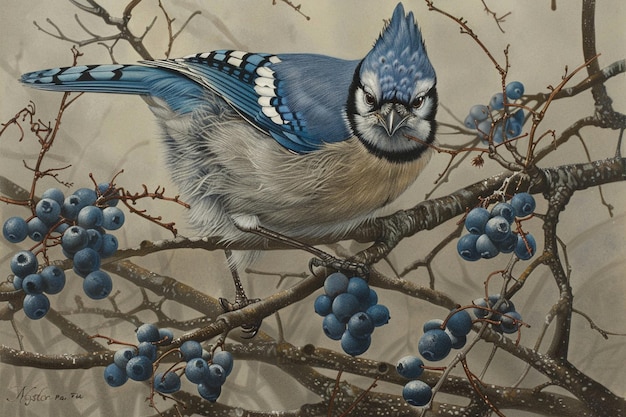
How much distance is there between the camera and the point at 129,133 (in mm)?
1516

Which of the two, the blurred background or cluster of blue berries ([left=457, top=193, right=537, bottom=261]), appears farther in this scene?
the blurred background

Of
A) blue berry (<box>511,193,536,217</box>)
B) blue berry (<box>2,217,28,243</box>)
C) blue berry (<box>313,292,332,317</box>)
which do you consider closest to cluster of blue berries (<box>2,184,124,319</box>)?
blue berry (<box>2,217,28,243</box>)

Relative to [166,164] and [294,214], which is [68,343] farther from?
[294,214]

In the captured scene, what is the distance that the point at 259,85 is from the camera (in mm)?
1423

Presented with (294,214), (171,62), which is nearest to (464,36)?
(294,214)

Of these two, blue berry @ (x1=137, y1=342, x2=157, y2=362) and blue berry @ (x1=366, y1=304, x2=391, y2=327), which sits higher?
blue berry @ (x1=366, y1=304, x2=391, y2=327)

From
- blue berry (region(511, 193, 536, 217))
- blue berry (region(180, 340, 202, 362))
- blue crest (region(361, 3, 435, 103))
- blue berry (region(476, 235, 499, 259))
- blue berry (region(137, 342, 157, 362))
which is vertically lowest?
blue berry (region(137, 342, 157, 362))

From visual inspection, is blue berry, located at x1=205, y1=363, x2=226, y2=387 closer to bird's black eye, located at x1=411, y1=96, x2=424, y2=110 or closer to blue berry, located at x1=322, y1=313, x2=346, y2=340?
blue berry, located at x1=322, y1=313, x2=346, y2=340

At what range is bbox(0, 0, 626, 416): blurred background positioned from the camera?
143cm

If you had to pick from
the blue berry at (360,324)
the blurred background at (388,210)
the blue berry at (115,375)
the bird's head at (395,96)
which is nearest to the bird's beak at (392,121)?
the bird's head at (395,96)

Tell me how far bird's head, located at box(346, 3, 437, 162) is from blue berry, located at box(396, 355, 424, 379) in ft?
1.27

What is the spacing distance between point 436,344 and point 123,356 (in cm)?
60

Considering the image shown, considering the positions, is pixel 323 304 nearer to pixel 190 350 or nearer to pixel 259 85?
pixel 190 350

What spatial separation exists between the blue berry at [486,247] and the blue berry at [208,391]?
1.83 feet
